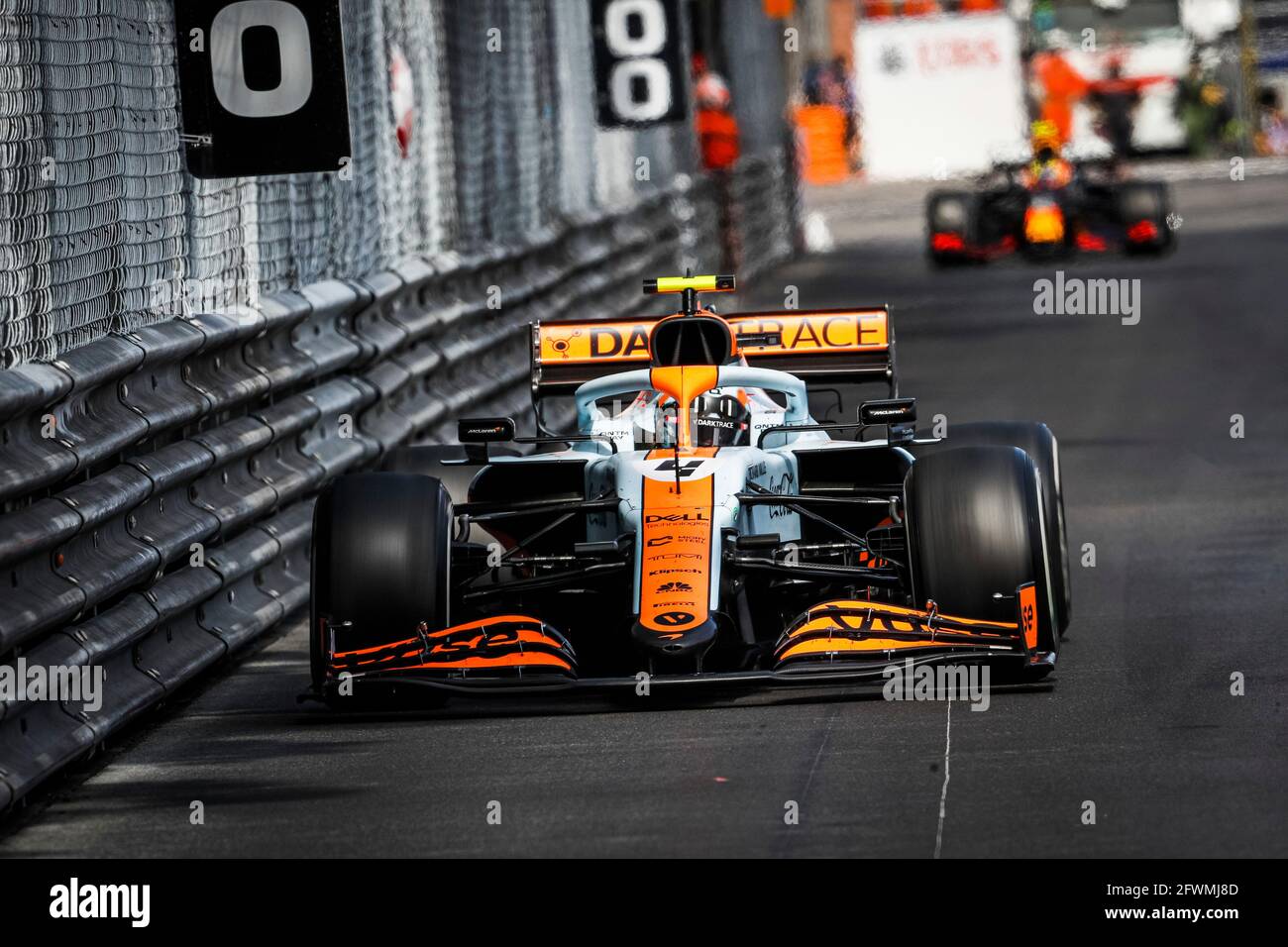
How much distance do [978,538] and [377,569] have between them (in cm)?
195

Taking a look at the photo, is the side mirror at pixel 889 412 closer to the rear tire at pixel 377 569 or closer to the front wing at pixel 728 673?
the front wing at pixel 728 673

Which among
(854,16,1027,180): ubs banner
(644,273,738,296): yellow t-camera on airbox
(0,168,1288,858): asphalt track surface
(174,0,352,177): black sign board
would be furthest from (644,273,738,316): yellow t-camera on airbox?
(854,16,1027,180): ubs banner

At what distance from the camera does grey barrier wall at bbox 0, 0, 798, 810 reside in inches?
314

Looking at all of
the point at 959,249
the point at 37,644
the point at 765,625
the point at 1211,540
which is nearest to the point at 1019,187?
the point at 959,249

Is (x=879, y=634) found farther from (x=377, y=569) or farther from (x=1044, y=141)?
(x=1044, y=141)

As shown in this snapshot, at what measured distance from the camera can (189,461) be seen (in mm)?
9500

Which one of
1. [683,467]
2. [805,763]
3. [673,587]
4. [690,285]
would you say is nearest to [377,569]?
[673,587]

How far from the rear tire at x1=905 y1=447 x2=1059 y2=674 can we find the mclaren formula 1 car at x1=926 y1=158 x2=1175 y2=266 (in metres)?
20.6

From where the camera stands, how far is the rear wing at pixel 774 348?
417 inches

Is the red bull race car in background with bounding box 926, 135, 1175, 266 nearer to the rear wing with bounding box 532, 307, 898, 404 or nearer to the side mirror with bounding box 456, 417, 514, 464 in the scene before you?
the rear wing with bounding box 532, 307, 898, 404

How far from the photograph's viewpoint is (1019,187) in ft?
96.7

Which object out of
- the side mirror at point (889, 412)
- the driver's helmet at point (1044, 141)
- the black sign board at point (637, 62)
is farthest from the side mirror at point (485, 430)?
the driver's helmet at point (1044, 141)

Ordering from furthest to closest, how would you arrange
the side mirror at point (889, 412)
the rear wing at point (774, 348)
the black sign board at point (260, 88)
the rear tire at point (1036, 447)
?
the rear wing at point (774, 348), the black sign board at point (260, 88), the rear tire at point (1036, 447), the side mirror at point (889, 412)
